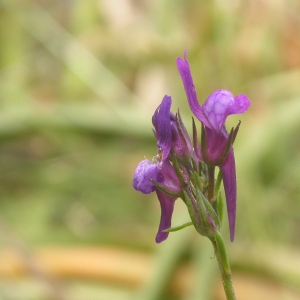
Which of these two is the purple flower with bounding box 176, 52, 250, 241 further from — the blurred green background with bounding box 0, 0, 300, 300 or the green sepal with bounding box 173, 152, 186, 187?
the blurred green background with bounding box 0, 0, 300, 300

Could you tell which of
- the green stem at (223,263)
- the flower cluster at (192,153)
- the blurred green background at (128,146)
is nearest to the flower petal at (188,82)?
the flower cluster at (192,153)

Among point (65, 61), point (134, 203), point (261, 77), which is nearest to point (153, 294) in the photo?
point (134, 203)

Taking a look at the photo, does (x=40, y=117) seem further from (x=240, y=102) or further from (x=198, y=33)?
(x=240, y=102)

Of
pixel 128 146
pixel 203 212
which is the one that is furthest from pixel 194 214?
pixel 128 146

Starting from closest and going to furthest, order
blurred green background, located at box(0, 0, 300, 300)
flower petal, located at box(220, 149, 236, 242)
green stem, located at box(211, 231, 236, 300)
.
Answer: green stem, located at box(211, 231, 236, 300) < flower petal, located at box(220, 149, 236, 242) < blurred green background, located at box(0, 0, 300, 300)

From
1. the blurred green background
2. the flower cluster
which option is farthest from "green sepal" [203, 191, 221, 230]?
the blurred green background

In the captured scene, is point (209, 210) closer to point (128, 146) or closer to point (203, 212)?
point (203, 212)

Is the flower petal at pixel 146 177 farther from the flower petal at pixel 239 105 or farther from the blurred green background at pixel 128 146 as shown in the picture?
the blurred green background at pixel 128 146
